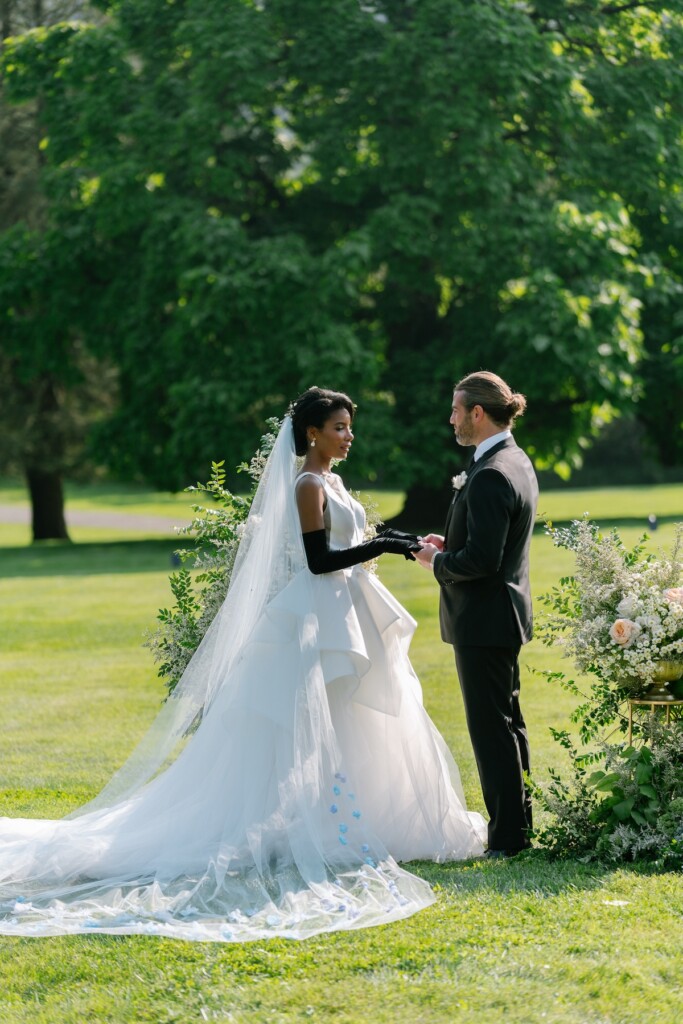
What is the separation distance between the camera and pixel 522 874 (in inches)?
221

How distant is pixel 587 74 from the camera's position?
2409 centimetres

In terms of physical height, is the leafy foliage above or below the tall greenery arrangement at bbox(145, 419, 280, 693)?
below

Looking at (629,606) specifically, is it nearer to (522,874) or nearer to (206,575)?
(522,874)

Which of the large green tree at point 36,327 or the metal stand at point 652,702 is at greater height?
the large green tree at point 36,327

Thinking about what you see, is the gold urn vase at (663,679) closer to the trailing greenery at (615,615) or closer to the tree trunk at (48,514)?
the trailing greenery at (615,615)

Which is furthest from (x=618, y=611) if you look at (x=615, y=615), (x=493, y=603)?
(x=493, y=603)

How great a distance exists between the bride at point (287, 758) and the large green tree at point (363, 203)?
15.7 meters

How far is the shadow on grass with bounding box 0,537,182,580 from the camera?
22.5m

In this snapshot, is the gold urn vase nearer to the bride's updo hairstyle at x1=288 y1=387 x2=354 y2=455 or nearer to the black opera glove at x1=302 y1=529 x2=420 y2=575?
the black opera glove at x1=302 y1=529 x2=420 y2=575

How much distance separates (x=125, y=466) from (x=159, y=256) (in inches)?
183

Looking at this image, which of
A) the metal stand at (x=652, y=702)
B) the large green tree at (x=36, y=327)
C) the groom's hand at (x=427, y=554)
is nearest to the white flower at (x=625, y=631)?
the metal stand at (x=652, y=702)

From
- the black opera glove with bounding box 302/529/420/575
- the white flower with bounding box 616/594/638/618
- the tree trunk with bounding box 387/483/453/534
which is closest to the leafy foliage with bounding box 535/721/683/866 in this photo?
the white flower with bounding box 616/594/638/618

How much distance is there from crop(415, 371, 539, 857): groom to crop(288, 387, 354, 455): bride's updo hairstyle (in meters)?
0.66

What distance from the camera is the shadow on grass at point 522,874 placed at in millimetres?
5406
